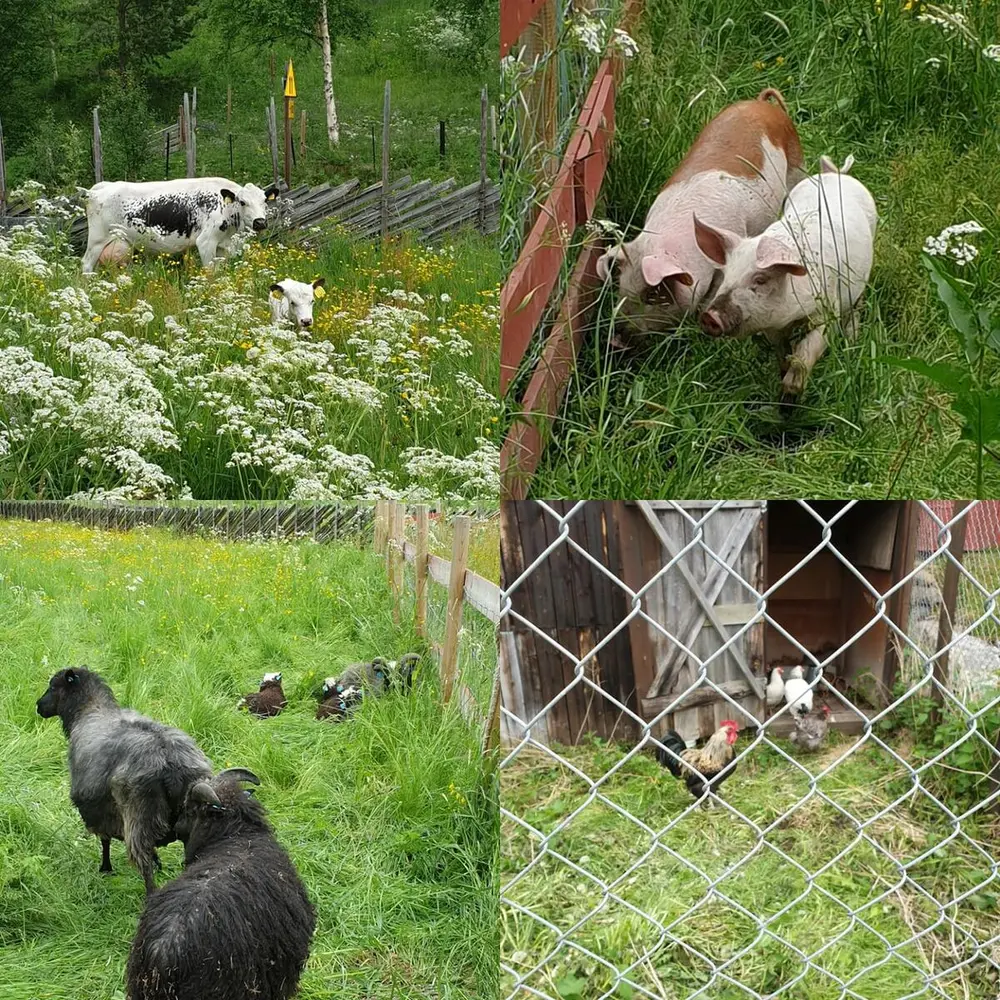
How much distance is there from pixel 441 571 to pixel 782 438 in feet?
3.57

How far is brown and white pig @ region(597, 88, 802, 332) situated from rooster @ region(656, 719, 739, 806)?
125 cm

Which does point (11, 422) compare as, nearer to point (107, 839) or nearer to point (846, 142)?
point (107, 839)

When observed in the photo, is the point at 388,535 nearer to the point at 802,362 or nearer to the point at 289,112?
the point at 289,112

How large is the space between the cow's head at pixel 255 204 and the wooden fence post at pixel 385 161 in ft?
1.08

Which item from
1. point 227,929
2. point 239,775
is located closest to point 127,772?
point 239,775

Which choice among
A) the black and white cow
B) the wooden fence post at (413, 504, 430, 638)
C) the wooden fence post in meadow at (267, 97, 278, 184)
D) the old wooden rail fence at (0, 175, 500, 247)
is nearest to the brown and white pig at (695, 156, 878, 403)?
the old wooden rail fence at (0, 175, 500, 247)

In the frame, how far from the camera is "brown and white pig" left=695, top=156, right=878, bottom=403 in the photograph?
7.98ft

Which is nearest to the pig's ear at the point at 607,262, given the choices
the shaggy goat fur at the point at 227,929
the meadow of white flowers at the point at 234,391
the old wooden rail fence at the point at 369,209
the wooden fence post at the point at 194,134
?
the meadow of white flowers at the point at 234,391

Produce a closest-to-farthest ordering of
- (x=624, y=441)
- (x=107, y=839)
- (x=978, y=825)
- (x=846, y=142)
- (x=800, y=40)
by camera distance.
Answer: (x=624, y=441) → (x=107, y=839) → (x=978, y=825) → (x=846, y=142) → (x=800, y=40)

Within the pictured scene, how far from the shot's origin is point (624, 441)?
2.24 m

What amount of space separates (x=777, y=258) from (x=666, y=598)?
0.86 meters

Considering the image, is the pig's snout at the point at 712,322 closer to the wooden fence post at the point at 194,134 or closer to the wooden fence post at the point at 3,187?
the wooden fence post at the point at 194,134

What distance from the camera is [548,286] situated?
2252 millimetres

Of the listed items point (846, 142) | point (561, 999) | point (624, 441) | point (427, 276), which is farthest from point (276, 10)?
point (561, 999)
